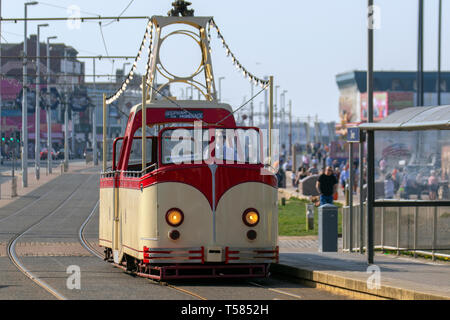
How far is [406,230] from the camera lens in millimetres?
20203

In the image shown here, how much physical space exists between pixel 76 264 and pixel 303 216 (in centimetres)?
1846

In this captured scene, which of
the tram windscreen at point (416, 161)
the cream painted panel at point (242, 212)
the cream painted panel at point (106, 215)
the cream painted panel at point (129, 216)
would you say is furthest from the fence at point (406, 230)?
the cream painted panel at point (129, 216)

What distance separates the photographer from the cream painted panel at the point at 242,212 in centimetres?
1556

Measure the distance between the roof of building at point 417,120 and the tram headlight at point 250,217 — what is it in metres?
2.70

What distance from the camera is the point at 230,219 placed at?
614 inches

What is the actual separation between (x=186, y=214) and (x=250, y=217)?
957mm

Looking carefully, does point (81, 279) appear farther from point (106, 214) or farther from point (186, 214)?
point (106, 214)

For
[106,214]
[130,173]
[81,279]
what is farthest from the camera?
[106,214]

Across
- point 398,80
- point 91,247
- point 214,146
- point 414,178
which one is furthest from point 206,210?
point 398,80

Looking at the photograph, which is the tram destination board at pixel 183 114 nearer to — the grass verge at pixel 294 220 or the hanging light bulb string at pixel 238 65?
the hanging light bulb string at pixel 238 65

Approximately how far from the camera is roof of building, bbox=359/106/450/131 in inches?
615

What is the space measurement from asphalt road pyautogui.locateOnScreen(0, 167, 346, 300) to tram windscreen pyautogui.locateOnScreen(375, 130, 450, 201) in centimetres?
295

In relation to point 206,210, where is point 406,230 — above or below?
below
